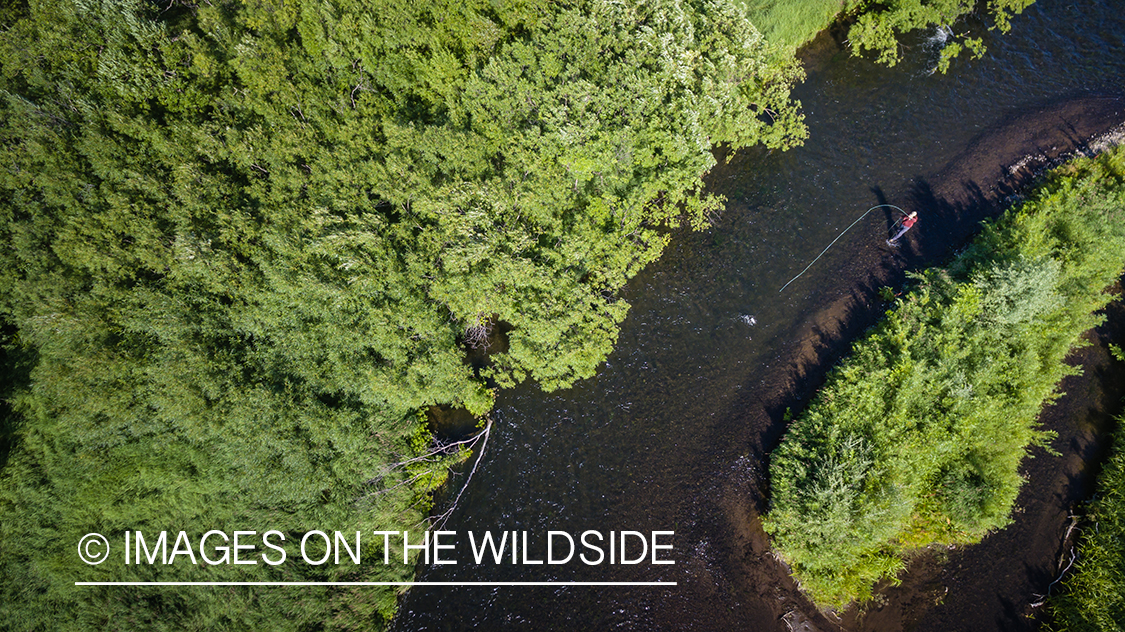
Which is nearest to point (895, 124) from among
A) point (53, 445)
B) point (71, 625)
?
point (53, 445)

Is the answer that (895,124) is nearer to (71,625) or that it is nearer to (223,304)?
(223,304)

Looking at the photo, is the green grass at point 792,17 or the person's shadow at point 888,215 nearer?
the person's shadow at point 888,215

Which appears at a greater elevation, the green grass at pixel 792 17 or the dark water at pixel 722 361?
the green grass at pixel 792 17


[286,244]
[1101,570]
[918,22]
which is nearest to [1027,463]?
[1101,570]

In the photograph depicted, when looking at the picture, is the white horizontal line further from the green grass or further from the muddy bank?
the green grass

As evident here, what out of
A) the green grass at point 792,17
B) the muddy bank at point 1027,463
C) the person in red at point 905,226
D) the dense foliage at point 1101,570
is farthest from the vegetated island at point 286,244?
the dense foliage at point 1101,570

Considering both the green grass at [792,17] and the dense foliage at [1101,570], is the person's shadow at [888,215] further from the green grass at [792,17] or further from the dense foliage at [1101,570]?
the dense foliage at [1101,570]

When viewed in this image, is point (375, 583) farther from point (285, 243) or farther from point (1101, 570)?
point (1101, 570)
